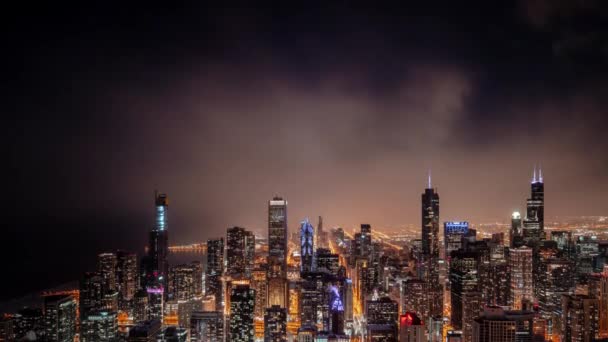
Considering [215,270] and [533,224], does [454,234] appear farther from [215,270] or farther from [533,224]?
[215,270]

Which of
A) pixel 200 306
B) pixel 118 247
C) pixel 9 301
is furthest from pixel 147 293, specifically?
pixel 9 301

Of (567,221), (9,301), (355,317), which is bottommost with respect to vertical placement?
(355,317)

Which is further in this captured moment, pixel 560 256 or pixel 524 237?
pixel 524 237

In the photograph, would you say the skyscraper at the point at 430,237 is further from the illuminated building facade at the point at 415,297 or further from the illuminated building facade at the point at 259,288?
the illuminated building facade at the point at 259,288

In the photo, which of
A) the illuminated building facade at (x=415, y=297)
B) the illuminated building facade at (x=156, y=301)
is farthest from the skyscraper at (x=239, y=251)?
the illuminated building facade at (x=415, y=297)

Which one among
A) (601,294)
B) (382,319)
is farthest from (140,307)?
(601,294)

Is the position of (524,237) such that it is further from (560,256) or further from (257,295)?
(257,295)

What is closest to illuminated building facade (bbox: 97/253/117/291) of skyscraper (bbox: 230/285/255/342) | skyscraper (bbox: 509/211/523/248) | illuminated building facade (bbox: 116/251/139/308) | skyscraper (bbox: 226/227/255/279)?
illuminated building facade (bbox: 116/251/139/308)

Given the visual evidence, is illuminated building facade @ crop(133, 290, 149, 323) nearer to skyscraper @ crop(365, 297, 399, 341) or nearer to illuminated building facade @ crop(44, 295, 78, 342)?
illuminated building facade @ crop(44, 295, 78, 342)
